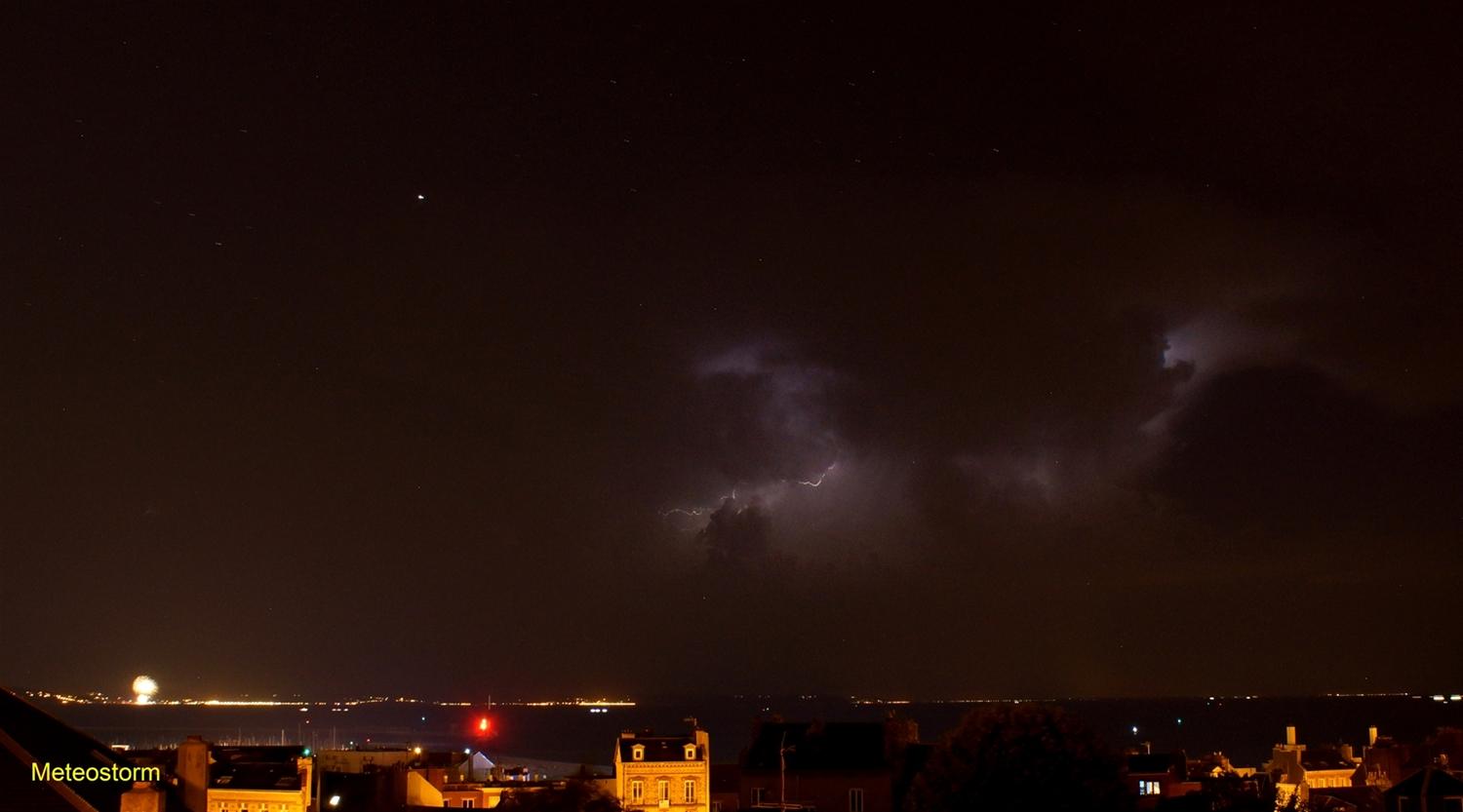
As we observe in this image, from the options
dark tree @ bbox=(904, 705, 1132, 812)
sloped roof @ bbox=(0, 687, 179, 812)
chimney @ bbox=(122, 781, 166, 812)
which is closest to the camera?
sloped roof @ bbox=(0, 687, 179, 812)

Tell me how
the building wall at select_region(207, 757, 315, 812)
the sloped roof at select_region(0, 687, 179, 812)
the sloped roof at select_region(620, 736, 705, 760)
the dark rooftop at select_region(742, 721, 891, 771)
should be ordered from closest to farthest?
the sloped roof at select_region(0, 687, 179, 812), the building wall at select_region(207, 757, 315, 812), the dark rooftop at select_region(742, 721, 891, 771), the sloped roof at select_region(620, 736, 705, 760)

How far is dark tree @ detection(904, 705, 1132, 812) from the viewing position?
44.8 metres

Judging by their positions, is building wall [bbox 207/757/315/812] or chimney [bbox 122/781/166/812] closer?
chimney [bbox 122/781/166/812]

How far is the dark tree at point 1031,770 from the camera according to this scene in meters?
44.8

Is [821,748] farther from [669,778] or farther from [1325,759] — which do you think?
[1325,759]

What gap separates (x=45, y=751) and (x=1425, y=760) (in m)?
98.9

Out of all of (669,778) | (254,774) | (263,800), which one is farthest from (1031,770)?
(254,774)

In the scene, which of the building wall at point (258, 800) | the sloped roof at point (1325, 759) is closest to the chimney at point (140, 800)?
the building wall at point (258, 800)

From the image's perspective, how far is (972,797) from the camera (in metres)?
45.2

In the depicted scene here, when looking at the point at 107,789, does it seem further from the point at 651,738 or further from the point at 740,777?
the point at 651,738

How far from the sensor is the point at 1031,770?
4497 centimetres

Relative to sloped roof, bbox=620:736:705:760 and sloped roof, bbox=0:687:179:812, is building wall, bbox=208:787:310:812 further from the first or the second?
sloped roof, bbox=0:687:179:812

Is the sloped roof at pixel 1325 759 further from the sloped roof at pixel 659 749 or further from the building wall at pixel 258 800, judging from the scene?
the building wall at pixel 258 800

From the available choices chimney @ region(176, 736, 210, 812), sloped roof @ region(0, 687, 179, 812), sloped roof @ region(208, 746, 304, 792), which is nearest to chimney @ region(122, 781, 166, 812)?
sloped roof @ region(0, 687, 179, 812)
